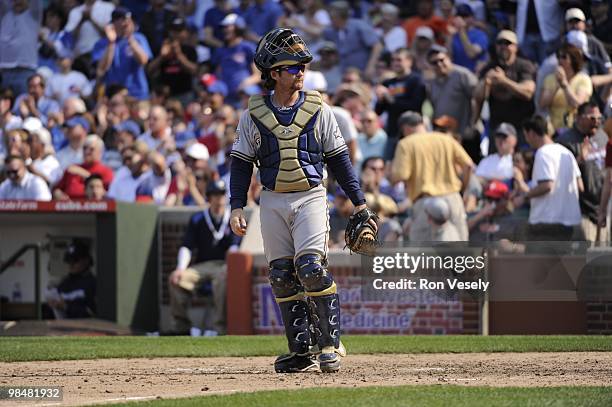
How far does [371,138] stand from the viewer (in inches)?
653

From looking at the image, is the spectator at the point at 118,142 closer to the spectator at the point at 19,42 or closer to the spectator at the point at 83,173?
the spectator at the point at 83,173

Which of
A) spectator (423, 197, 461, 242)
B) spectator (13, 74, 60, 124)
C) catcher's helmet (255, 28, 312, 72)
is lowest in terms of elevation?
spectator (423, 197, 461, 242)

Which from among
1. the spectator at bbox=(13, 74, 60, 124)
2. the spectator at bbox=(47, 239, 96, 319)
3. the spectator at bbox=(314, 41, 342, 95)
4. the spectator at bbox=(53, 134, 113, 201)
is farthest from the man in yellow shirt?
the spectator at bbox=(13, 74, 60, 124)

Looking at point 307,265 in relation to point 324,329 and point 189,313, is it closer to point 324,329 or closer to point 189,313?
point 324,329

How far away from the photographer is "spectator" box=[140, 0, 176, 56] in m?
20.7

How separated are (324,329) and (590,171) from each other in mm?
6070

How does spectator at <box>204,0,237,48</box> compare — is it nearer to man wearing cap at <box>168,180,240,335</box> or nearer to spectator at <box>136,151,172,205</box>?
spectator at <box>136,151,172,205</box>

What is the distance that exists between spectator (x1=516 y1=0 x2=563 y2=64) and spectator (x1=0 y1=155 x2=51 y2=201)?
249 inches

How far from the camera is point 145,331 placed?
51.0 ft

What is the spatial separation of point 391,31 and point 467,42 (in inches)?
77.8

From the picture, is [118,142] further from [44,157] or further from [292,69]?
[292,69]

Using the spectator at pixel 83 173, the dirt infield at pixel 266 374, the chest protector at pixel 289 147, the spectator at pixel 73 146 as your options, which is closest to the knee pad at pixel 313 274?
the chest protector at pixel 289 147

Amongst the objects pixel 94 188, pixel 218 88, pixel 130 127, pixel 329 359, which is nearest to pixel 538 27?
pixel 218 88

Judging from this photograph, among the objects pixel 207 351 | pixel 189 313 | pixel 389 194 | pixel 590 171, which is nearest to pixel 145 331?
pixel 189 313
